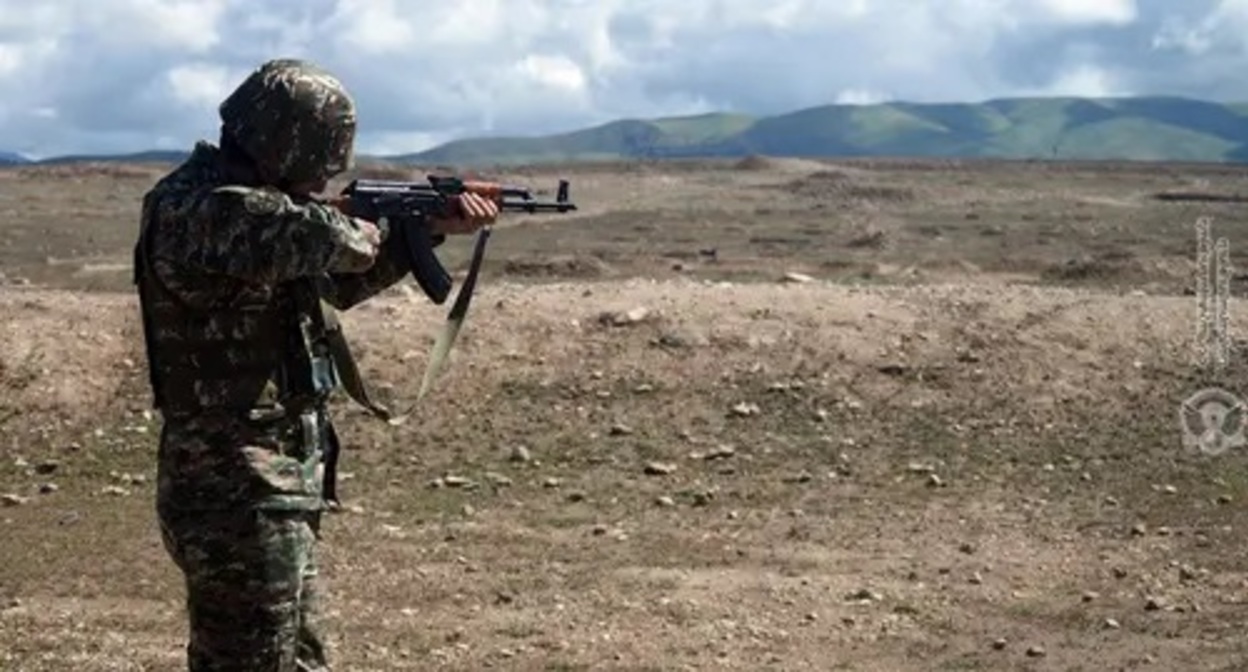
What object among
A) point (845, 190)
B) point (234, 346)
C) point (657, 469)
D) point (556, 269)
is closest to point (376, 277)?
Answer: point (234, 346)

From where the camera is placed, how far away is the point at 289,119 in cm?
382

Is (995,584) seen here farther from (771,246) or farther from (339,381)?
(771,246)

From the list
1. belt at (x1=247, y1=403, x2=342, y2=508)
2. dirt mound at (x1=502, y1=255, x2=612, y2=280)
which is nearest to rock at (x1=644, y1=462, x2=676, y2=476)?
belt at (x1=247, y1=403, x2=342, y2=508)

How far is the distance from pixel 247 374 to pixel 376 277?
59 cm

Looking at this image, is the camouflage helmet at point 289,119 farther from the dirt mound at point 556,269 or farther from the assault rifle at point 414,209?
the dirt mound at point 556,269

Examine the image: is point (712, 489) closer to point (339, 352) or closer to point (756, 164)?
point (339, 352)

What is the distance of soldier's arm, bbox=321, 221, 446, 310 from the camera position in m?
4.29

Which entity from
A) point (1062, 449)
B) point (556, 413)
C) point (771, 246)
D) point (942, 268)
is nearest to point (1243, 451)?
point (1062, 449)

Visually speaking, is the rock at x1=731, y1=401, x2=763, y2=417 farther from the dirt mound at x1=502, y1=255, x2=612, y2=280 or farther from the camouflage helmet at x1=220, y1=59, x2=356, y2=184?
the dirt mound at x1=502, y1=255, x2=612, y2=280

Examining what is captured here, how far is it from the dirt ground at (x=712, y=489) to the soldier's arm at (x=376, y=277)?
8.69 ft

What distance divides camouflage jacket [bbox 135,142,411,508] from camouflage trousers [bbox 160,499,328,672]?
2.4 inches

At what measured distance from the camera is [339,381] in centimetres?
411

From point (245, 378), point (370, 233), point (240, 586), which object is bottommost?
point (240, 586)

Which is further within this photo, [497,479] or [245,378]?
[497,479]
